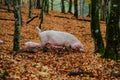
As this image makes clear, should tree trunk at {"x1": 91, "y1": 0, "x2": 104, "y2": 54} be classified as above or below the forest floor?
above

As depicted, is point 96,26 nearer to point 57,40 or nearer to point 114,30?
point 57,40

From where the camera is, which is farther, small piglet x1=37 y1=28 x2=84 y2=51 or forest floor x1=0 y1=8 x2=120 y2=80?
small piglet x1=37 y1=28 x2=84 y2=51

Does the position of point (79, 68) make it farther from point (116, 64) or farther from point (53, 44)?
point (53, 44)

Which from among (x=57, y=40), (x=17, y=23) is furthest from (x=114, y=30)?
(x=17, y=23)

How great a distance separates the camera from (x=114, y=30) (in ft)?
42.6

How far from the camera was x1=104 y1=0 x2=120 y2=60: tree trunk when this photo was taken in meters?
12.9

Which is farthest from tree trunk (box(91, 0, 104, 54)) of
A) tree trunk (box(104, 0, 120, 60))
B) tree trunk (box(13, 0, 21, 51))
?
tree trunk (box(13, 0, 21, 51))

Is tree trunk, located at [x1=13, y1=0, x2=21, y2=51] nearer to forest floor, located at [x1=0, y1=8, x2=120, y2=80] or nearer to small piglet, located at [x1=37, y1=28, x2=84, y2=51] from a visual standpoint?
forest floor, located at [x1=0, y1=8, x2=120, y2=80]

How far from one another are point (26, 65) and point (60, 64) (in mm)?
1817

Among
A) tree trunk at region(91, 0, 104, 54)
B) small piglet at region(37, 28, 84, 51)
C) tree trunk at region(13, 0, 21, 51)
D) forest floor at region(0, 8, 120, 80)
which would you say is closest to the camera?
forest floor at region(0, 8, 120, 80)

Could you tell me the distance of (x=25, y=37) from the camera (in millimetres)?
23516

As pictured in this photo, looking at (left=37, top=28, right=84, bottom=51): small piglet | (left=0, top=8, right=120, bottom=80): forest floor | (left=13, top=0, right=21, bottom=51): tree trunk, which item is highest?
(left=13, top=0, right=21, bottom=51): tree trunk

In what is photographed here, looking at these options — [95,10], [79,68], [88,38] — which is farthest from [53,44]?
[88,38]

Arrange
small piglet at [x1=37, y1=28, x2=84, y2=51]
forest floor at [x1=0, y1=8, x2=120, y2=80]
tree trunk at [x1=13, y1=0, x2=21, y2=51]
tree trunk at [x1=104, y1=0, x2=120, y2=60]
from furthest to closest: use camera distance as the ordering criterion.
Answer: small piglet at [x1=37, y1=28, x2=84, y2=51]
tree trunk at [x1=13, y1=0, x2=21, y2=51]
tree trunk at [x1=104, y1=0, x2=120, y2=60]
forest floor at [x1=0, y1=8, x2=120, y2=80]
